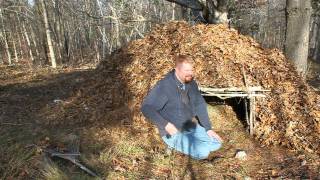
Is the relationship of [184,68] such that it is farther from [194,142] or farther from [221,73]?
[221,73]

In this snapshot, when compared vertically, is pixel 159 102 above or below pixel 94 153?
above

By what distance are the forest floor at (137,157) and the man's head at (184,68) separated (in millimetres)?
1194

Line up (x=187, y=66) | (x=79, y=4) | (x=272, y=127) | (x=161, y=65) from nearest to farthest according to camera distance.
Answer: (x=187, y=66) → (x=272, y=127) → (x=161, y=65) → (x=79, y=4)

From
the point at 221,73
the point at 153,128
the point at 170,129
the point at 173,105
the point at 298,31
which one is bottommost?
the point at 153,128

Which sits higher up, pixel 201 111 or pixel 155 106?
pixel 155 106

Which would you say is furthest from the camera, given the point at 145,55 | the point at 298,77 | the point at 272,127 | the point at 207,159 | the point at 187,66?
the point at 145,55

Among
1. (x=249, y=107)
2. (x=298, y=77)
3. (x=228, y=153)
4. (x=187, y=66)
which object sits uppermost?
(x=187, y=66)

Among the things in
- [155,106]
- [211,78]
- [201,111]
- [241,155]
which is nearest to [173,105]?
[155,106]

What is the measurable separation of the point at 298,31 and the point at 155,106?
367 centimetres

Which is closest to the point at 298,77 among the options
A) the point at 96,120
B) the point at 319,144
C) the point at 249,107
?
the point at 249,107

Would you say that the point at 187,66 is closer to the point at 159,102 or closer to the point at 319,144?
the point at 159,102

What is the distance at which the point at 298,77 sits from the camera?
6.39m

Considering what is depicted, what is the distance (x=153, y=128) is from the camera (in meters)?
6.22

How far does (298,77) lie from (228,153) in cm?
193
